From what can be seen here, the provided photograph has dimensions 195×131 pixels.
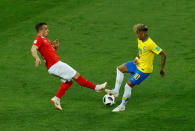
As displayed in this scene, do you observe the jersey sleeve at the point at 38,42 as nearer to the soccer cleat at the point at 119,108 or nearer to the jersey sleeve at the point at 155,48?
the soccer cleat at the point at 119,108

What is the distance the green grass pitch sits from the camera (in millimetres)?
10117

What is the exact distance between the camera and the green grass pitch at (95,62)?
Result: 33.2ft

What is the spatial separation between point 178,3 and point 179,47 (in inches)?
201

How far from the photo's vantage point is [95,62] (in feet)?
49.5

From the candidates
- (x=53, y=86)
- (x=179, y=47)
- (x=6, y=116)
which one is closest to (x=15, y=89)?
(x=53, y=86)

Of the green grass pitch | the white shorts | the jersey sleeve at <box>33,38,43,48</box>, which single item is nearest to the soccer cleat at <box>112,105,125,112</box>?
the green grass pitch

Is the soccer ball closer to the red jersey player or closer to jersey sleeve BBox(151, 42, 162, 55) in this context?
the red jersey player

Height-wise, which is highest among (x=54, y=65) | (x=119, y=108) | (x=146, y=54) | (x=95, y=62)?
(x=146, y=54)

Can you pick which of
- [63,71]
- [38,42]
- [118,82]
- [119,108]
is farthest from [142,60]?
[38,42]

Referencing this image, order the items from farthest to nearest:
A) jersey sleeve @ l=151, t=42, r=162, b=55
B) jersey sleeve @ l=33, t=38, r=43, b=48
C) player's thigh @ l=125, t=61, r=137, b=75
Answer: player's thigh @ l=125, t=61, r=137, b=75 < jersey sleeve @ l=33, t=38, r=43, b=48 < jersey sleeve @ l=151, t=42, r=162, b=55

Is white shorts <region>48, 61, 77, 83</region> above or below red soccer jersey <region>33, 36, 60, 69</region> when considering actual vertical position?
below

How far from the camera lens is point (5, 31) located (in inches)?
720

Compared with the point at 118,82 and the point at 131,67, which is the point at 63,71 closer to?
the point at 118,82

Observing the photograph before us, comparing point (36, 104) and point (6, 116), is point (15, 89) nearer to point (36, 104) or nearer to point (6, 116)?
point (36, 104)
